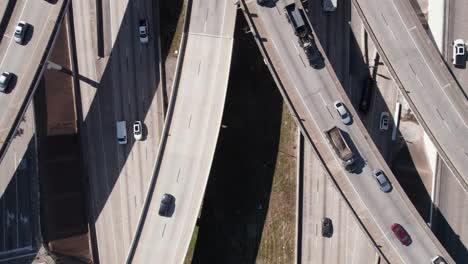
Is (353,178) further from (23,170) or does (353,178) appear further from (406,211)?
(23,170)

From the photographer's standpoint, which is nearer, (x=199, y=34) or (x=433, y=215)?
(x=199, y=34)

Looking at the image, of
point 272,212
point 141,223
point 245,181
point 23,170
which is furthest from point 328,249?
point 23,170

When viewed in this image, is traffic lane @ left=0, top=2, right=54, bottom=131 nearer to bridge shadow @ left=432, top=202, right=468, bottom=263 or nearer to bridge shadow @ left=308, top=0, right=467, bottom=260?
bridge shadow @ left=308, top=0, right=467, bottom=260

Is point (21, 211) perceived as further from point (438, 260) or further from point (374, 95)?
point (438, 260)

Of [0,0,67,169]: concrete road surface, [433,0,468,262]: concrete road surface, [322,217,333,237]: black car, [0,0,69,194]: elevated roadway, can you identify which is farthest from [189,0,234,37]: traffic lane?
[433,0,468,262]: concrete road surface

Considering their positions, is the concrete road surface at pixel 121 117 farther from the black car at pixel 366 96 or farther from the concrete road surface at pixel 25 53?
the black car at pixel 366 96

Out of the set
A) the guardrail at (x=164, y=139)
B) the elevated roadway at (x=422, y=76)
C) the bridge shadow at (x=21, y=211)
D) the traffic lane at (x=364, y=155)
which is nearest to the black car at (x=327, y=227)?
the traffic lane at (x=364, y=155)

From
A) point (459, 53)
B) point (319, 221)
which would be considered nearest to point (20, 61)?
point (319, 221)

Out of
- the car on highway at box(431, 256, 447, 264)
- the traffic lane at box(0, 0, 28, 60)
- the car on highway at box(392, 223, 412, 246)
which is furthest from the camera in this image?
the traffic lane at box(0, 0, 28, 60)
